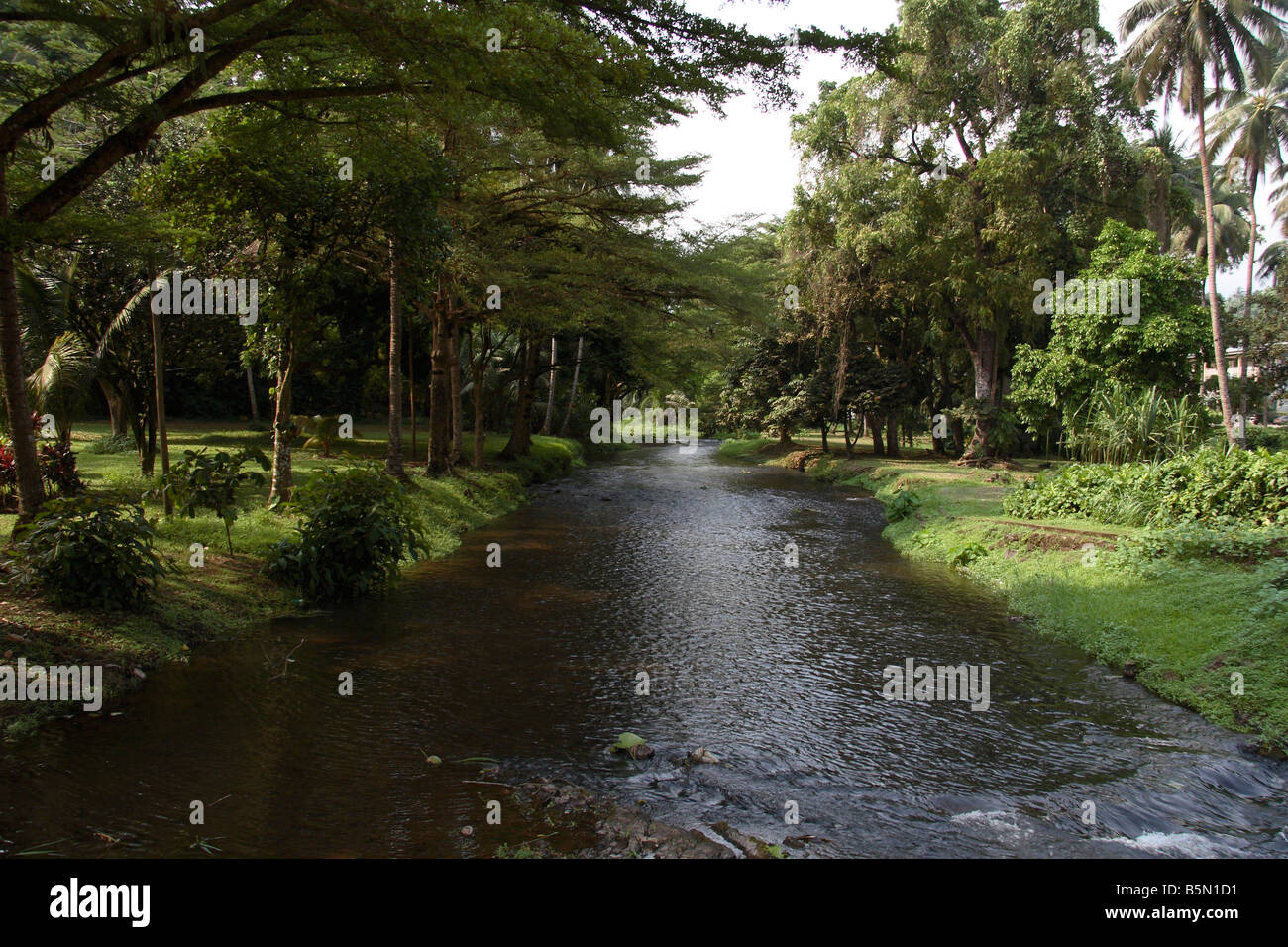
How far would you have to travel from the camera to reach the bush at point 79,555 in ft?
23.8

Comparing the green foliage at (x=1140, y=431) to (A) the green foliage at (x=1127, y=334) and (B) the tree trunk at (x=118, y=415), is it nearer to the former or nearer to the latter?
(A) the green foliage at (x=1127, y=334)

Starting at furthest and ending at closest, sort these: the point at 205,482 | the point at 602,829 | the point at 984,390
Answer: the point at 984,390 → the point at 205,482 → the point at 602,829

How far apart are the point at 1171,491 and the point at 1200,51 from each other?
52.9 ft

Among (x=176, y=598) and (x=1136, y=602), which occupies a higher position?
(x=176, y=598)

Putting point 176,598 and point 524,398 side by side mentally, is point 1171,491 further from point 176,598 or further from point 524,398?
point 524,398

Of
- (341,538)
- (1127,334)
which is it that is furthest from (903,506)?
(341,538)

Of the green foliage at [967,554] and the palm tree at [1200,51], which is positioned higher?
the palm tree at [1200,51]

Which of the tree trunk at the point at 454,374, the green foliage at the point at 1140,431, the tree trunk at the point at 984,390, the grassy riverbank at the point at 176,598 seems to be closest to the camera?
the grassy riverbank at the point at 176,598

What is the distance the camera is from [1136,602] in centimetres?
927

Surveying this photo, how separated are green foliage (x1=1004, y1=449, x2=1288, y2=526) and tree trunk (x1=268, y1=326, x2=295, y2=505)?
1282 cm

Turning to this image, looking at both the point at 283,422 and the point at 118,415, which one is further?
the point at 118,415

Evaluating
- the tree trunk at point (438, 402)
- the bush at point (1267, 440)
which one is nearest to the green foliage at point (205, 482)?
the tree trunk at point (438, 402)

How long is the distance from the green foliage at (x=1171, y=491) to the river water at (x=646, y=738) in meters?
3.59
